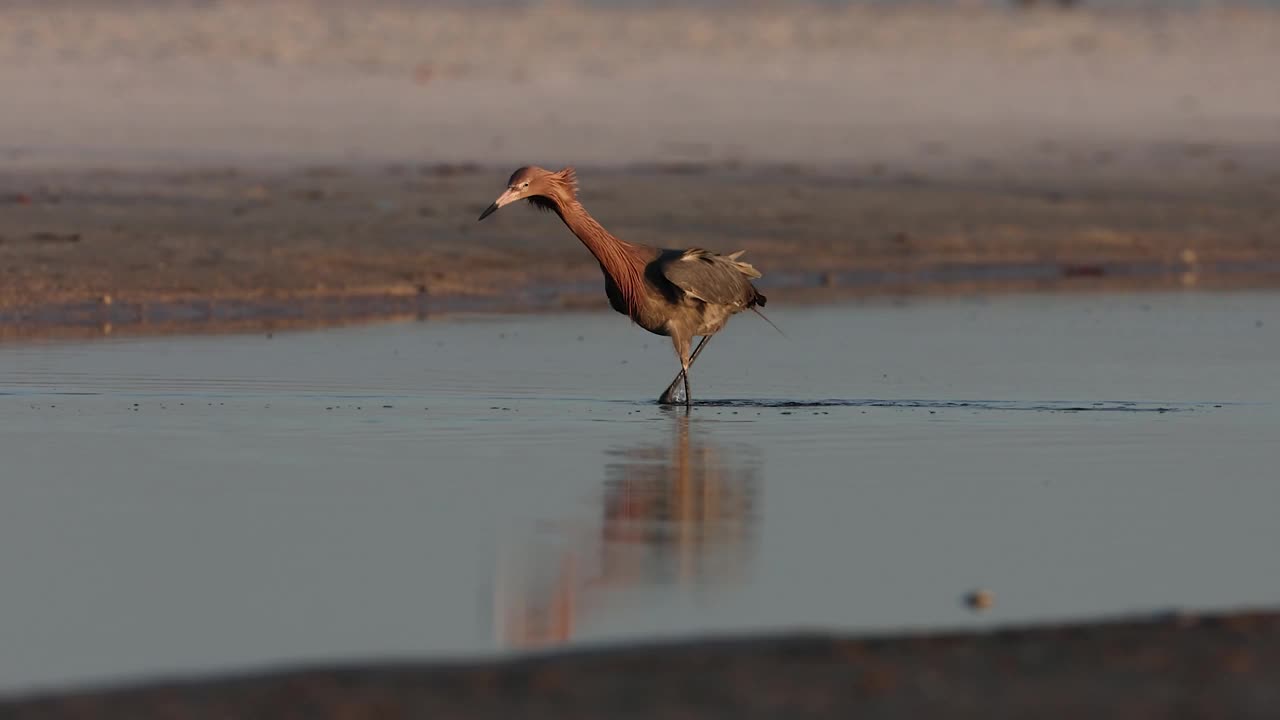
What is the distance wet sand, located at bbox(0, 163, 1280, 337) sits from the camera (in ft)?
55.1

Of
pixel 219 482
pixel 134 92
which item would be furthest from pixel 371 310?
pixel 134 92

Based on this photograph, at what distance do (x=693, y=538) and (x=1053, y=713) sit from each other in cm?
270

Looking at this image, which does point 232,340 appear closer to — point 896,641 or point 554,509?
point 554,509

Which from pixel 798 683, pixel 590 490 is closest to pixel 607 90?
pixel 590 490

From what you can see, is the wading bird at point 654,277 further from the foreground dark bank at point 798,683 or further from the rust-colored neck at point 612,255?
the foreground dark bank at point 798,683

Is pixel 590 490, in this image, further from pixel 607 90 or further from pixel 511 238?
pixel 607 90

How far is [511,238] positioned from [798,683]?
13971 mm

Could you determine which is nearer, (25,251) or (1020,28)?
(25,251)

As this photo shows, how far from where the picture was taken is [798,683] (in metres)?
5.90

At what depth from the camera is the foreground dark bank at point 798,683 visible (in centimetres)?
564

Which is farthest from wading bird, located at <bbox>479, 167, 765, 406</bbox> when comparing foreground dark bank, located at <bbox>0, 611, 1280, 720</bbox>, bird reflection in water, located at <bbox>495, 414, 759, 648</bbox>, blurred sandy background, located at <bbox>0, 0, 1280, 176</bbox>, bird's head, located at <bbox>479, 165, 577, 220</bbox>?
blurred sandy background, located at <bbox>0, 0, 1280, 176</bbox>

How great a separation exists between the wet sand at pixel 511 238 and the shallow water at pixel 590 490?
185cm

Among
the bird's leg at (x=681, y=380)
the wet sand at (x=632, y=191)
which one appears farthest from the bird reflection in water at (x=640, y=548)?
the bird's leg at (x=681, y=380)

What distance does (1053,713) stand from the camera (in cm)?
565
